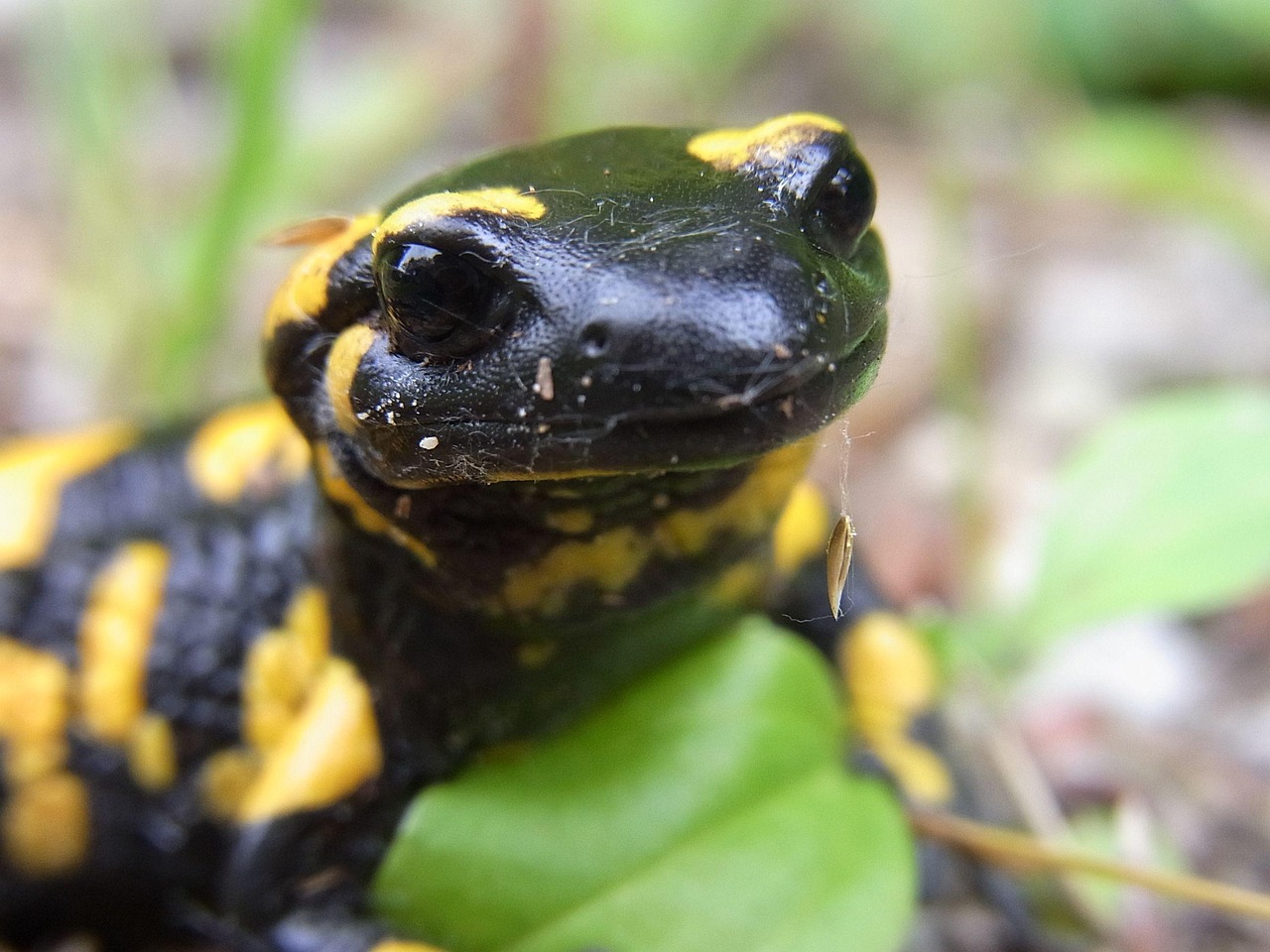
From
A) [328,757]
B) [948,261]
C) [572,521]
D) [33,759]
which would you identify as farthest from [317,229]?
[948,261]

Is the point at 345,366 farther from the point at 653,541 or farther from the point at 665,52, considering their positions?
the point at 665,52

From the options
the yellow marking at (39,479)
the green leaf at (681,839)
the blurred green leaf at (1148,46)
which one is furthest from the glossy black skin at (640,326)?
the blurred green leaf at (1148,46)

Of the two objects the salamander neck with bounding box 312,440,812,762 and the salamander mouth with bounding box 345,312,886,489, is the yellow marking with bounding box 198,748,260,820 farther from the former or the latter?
the salamander mouth with bounding box 345,312,886,489

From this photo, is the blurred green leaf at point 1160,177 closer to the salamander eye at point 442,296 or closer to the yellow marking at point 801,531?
the yellow marking at point 801,531

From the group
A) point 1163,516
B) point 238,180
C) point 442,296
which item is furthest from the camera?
point 238,180

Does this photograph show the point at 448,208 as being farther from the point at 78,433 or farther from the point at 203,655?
the point at 78,433

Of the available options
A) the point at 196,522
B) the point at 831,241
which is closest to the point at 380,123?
the point at 196,522

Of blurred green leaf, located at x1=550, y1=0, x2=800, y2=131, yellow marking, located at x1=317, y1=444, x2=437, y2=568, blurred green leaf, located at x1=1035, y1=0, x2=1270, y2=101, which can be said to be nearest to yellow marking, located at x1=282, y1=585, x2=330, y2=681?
yellow marking, located at x1=317, y1=444, x2=437, y2=568
